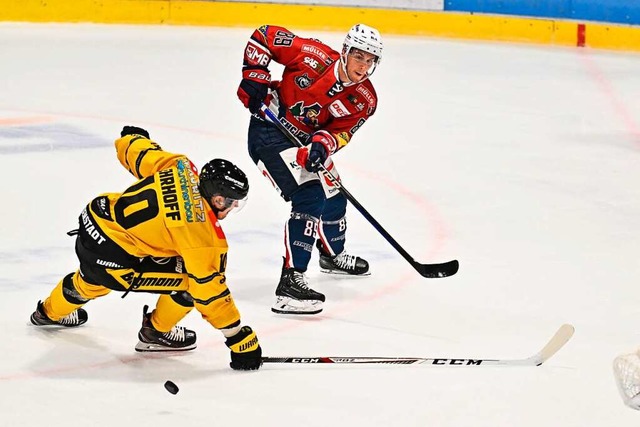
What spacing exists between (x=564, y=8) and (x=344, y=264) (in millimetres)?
6727

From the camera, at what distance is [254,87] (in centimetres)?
472

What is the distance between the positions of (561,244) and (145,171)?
2.20 metres

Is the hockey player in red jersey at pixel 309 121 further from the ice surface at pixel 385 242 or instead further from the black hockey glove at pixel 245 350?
the black hockey glove at pixel 245 350

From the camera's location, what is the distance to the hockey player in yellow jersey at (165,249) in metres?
3.54

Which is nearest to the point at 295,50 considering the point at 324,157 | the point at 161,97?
the point at 324,157

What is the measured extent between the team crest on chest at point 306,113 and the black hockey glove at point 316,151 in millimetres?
164

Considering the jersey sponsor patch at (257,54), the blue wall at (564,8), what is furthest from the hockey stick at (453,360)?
the blue wall at (564,8)

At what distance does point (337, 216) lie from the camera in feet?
16.0

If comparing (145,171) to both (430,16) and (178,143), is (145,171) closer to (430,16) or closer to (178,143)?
(178,143)

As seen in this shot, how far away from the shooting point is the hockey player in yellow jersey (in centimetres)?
354

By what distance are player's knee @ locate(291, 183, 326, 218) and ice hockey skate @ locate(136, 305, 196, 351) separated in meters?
0.85

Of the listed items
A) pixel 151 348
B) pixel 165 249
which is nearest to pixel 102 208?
pixel 165 249

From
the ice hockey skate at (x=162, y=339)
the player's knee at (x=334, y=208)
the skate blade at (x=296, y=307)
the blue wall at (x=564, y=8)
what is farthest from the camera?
the blue wall at (x=564, y=8)

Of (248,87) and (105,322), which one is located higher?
(248,87)
